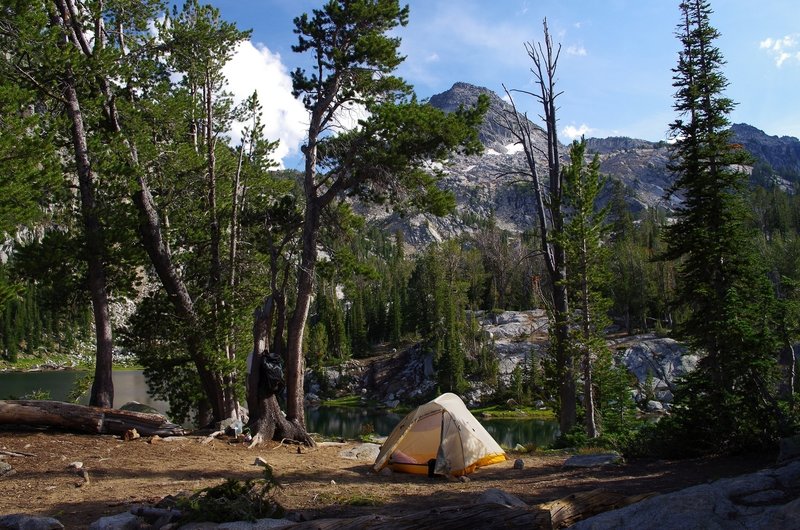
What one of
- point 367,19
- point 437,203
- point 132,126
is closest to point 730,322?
point 437,203

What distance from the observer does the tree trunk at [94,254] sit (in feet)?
40.1

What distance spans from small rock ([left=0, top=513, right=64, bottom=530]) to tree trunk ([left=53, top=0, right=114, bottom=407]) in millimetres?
6829

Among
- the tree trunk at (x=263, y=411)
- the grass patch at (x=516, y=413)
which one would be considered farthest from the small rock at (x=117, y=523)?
the grass patch at (x=516, y=413)

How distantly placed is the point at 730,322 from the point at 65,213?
14488 mm

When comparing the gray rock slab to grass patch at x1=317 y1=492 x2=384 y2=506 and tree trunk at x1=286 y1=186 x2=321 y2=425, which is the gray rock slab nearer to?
tree trunk at x1=286 y1=186 x2=321 y2=425

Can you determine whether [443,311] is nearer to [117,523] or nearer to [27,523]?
[117,523]

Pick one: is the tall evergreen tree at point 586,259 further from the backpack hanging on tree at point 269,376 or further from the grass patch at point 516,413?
the grass patch at point 516,413

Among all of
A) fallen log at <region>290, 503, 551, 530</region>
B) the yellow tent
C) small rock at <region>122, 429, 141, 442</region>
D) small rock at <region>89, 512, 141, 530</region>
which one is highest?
fallen log at <region>290, 503, 551, 530</region>

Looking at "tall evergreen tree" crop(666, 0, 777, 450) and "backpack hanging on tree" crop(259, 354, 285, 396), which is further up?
"tall evergreen tree" crop(666, 0, 777, 450)

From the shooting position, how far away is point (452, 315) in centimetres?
6962

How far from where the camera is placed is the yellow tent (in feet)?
36.3

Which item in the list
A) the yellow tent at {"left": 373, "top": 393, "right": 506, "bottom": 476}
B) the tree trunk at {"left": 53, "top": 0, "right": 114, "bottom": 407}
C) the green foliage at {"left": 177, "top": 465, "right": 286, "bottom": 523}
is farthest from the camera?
the tree trunk at {"left": 53, "top": 0, "right": 114, "bottom": 407}

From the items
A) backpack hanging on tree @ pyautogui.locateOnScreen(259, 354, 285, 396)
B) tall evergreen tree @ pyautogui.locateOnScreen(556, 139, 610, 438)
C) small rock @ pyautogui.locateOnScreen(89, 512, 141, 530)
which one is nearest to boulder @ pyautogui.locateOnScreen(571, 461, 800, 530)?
small rock @ pyautogui.locateOnScreen(89, 512, 141, 530)

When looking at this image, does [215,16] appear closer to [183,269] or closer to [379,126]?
[379,126]
